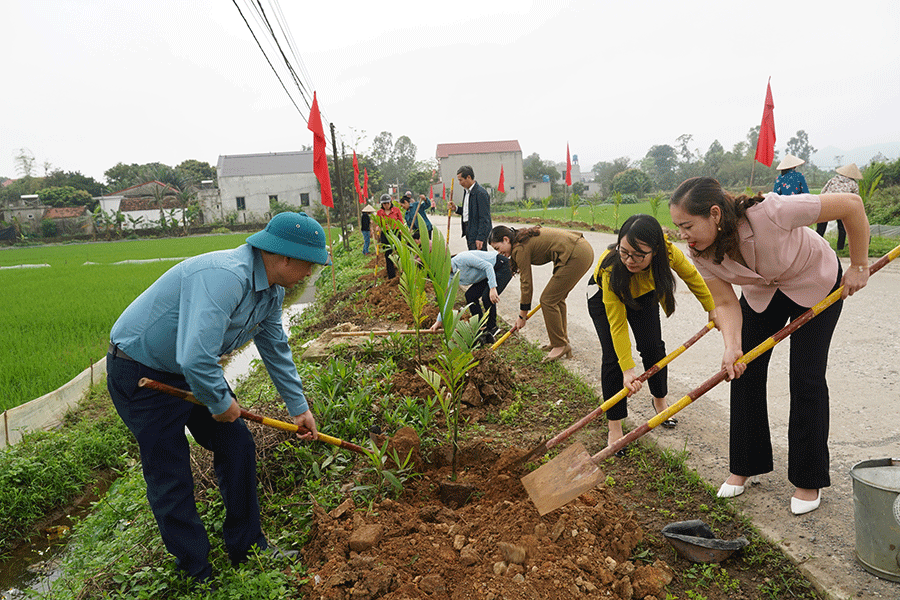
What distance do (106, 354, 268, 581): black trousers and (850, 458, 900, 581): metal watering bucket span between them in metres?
2.63

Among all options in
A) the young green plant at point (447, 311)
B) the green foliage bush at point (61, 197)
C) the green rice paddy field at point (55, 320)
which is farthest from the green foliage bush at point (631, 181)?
the green foliage bush at point (61, 197)

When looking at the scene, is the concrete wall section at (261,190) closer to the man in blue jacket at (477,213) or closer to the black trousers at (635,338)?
the man in blue jacket at (477,213)

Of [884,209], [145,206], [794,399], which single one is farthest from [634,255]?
[145,206]

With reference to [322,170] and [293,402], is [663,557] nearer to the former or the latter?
[293,402]

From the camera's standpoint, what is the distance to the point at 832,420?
3.54m

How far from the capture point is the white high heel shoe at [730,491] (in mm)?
2809

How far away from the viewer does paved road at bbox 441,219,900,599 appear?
2.36m

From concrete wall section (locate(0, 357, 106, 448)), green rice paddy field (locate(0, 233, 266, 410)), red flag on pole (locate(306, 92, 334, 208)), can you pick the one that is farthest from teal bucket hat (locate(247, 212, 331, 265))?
red flag on pole (locate(306, 92, 334, 208))

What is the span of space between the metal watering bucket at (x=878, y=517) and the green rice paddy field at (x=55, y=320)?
627 cm

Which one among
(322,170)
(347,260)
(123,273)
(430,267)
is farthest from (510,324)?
(123,273)

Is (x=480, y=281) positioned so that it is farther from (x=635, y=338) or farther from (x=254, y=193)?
(x=254, y=193)

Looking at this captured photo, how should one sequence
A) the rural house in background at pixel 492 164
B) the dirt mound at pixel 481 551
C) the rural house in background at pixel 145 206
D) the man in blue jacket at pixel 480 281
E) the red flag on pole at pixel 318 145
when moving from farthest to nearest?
the rural house in background at pixel 492 164 < the rural house in background at pixel 145 206 < the red flag on pole at pixel 318 145 < the man in blue jacket at pixel 480 281 < the dirt mound at pixel 481 551

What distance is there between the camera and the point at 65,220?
37.8 metres

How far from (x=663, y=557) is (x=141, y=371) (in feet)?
8.04
